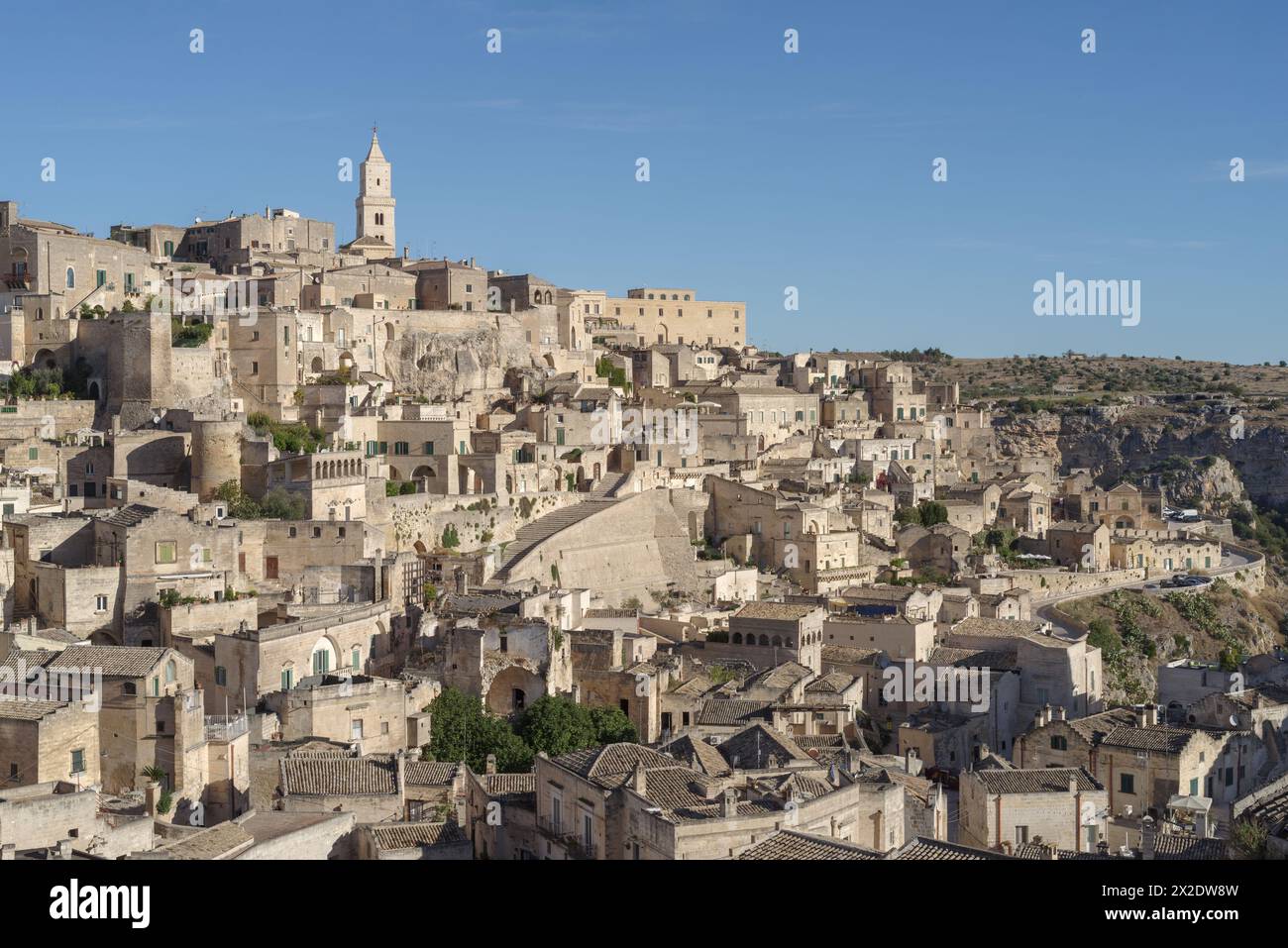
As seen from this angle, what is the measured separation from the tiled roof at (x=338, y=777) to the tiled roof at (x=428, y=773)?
354 millimetres

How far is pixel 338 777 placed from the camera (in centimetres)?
2080

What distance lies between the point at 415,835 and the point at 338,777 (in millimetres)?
2631

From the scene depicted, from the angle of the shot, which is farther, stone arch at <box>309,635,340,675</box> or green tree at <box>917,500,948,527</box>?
green tree at <box>917,500,948,527</box>

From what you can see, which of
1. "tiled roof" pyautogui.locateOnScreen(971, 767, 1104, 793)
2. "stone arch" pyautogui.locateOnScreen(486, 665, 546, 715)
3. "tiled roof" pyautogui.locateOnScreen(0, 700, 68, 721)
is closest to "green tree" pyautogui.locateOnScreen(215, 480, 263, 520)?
"stone arch" pyautogui.locateOnScreen(486, 665, 546, 715)

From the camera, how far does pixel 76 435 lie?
3600 cm

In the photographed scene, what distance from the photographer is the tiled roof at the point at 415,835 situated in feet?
59.9

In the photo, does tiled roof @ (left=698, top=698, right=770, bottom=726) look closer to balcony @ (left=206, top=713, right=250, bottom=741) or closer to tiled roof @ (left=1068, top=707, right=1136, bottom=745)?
tiled roof @ (left=1068, top=707, right=1136, bottom=745)

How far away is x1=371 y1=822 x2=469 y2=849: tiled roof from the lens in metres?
18.2

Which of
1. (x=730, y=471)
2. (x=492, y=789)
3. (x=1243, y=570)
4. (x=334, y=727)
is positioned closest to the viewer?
(x=492, y=789)

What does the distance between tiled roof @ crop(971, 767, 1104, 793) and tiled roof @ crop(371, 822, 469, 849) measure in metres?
7.56

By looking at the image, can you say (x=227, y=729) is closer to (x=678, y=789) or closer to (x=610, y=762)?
(x=610, y=762)

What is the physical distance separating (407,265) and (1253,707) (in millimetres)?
35522
